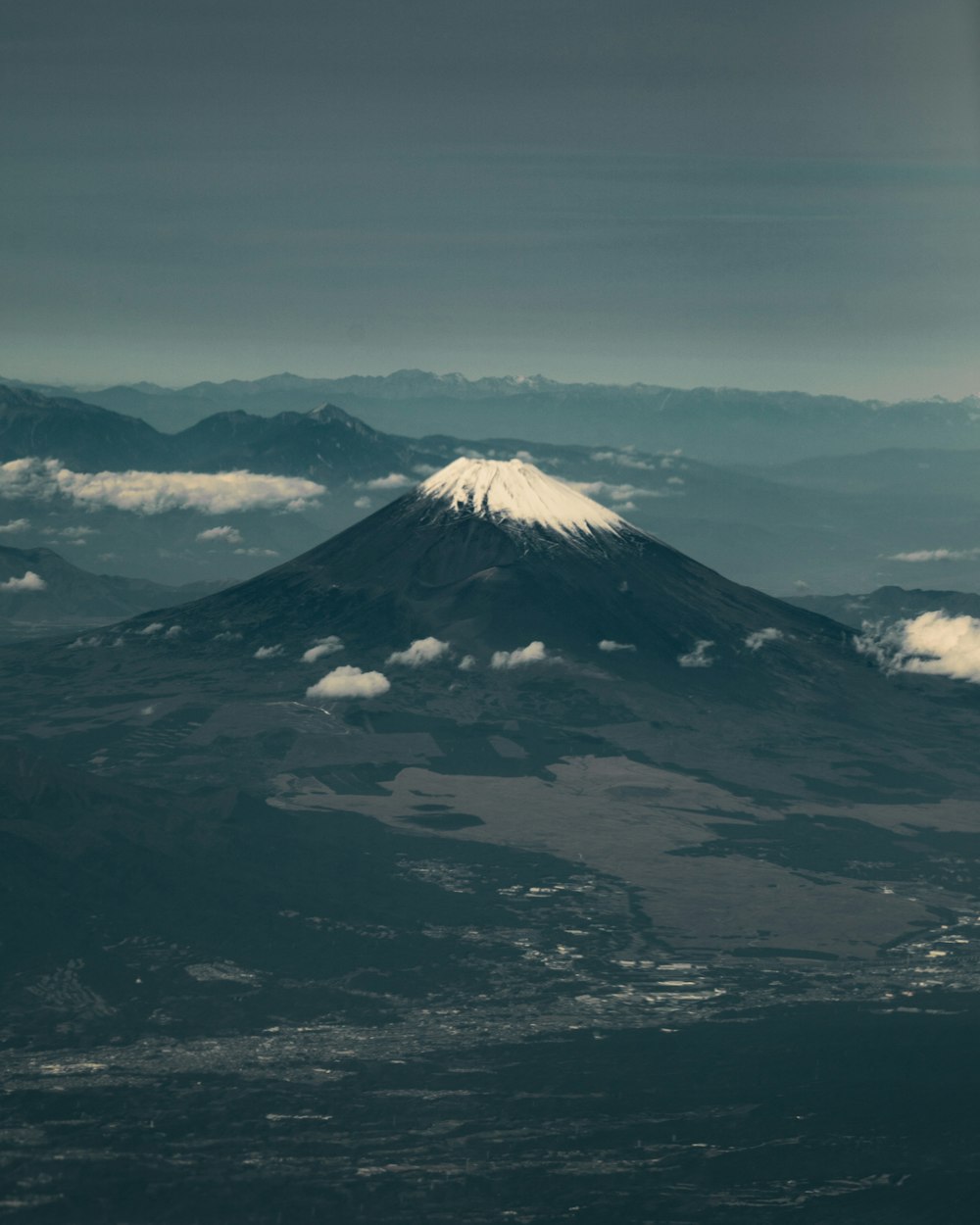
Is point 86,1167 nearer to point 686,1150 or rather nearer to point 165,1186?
point 165,1186

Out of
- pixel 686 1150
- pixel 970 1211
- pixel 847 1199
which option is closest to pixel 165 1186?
pixel 686 1150

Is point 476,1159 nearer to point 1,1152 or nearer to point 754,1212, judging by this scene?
point 754,1212

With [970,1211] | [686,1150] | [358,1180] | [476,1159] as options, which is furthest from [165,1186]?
[970,1211]

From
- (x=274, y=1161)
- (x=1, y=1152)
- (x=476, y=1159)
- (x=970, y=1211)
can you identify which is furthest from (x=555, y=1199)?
(x=1, y=1152)

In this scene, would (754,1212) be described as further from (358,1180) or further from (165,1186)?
(165,1186)

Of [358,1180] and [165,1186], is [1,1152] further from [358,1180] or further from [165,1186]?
[358,1180]

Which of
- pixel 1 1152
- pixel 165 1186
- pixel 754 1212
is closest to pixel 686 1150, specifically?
pixel 754 1212
